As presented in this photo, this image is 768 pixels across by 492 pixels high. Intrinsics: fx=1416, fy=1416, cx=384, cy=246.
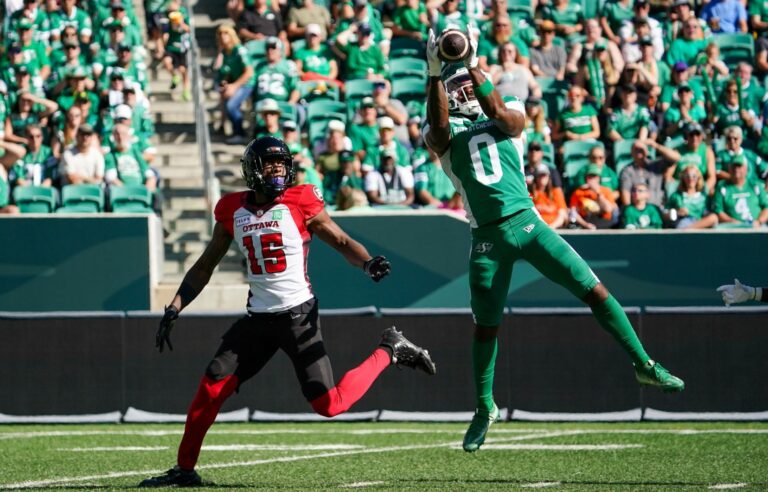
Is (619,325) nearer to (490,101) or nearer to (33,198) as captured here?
(490,101)

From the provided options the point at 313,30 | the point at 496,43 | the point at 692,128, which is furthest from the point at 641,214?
the point at 313,30

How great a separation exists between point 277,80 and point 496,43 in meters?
2.85

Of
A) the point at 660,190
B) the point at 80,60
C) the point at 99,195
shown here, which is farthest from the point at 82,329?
the point at 660,190

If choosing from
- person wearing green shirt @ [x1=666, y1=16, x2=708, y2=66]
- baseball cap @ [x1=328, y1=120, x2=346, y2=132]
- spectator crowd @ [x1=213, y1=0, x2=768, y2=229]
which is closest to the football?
spectator crowd @ [x1=213, y1=0, x2=768, y2=229]

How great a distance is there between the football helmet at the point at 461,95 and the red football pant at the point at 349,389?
59.1 inches

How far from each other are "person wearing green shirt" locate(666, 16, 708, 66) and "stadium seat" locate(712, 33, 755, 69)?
0.53 meters

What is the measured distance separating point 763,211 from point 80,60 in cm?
827

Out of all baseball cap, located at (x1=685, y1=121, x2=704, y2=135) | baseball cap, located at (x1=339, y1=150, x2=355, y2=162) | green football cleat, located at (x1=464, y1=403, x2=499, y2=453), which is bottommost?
green football cleat, located at (x1=464, y1=403, x2=499, y2=453)

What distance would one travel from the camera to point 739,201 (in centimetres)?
1575

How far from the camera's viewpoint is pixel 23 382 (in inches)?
503

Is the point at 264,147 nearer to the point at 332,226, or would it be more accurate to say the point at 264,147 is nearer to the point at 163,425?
the point at 332,226

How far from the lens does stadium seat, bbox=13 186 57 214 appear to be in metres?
15.0

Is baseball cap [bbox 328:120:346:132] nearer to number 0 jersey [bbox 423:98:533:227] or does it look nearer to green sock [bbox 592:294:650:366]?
number 0 jersey [bbox 423:98:533:227]

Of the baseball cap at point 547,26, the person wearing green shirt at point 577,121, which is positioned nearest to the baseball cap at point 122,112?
the person wearing green shirt at point 577,121
